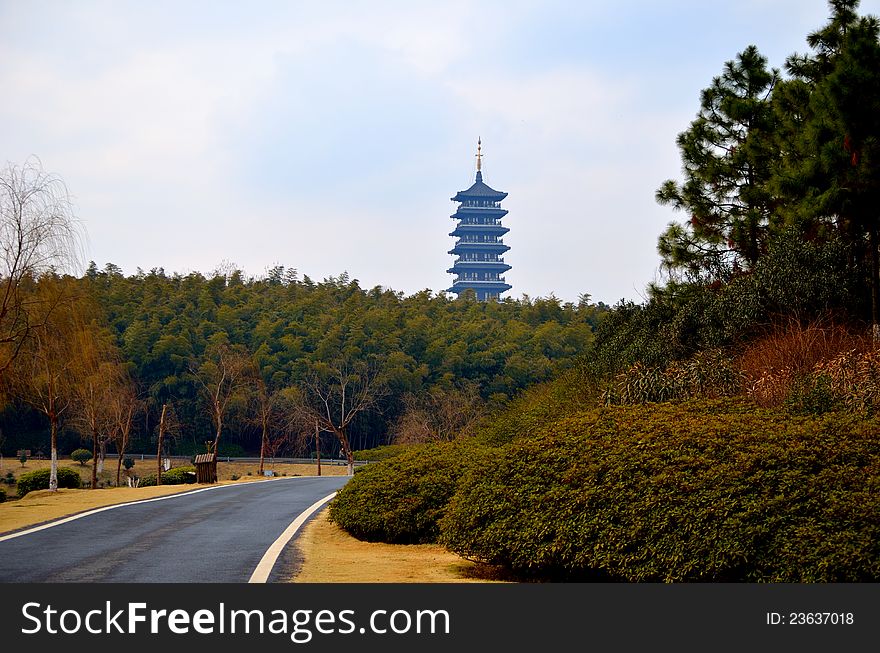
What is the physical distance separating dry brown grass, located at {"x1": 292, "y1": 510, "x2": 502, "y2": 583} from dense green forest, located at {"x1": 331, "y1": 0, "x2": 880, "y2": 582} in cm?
28

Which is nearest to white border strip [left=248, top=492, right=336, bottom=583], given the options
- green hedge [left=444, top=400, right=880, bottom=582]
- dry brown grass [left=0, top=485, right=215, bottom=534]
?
green hedge [left=444, top=400, right=880, bottom=582]

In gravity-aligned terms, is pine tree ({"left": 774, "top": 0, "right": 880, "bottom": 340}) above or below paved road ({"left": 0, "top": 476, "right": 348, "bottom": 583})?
above

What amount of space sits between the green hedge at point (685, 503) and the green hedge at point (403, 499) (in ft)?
6.79

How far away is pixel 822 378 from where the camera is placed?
37.0 feet

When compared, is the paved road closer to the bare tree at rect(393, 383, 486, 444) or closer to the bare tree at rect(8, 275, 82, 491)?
the bare tree at rect(8, 275, 82, 491)

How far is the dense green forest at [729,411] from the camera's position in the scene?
6469mm

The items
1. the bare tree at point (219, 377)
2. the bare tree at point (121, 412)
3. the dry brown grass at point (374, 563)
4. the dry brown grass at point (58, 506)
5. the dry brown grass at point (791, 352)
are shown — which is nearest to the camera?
the dry brown grass at point (374, 563)

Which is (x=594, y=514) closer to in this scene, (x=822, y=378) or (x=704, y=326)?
(x=822, y=378)

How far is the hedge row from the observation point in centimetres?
620

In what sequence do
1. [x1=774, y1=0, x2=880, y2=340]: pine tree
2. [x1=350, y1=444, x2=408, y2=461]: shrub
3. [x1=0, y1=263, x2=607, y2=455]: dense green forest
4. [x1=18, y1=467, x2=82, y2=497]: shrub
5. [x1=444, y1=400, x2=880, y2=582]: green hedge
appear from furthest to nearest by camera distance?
[x1=0, y1=263, x2=607, y2=455]: dense green forest < [x1=18, y1=467, x2=82, y2=497]: shrub < [x1=774, y1=0, x2=880, y2=340]: pine tree < [x1=350, y1=444, x2=408, y2=461]: shrub < [x1=444, y1=400, x2=880, y2=582]: green hedge

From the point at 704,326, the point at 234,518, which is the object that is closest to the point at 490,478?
the point at 234,518

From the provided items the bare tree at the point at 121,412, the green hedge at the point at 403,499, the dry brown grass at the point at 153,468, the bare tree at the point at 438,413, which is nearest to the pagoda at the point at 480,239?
the bare tree at the point at 438,413

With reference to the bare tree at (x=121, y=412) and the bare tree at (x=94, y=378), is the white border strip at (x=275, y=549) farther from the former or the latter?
the bare tree at (x=121, y=412)

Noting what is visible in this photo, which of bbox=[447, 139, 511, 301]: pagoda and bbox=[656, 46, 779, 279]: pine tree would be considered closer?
bbox=[656, 46, 779, 279]: pine tree
